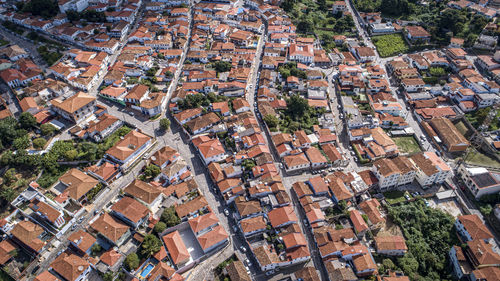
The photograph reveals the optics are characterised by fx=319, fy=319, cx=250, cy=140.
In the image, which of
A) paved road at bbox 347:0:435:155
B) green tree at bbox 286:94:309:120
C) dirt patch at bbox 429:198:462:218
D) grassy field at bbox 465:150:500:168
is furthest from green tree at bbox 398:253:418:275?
green tree at bbox 286:94:309:120

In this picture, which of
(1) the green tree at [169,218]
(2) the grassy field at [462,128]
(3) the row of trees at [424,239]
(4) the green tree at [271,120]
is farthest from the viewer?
(2) the grassy field at [462,128]

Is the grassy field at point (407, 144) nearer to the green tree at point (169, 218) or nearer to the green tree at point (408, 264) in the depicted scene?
the green tree at point (408, 264)

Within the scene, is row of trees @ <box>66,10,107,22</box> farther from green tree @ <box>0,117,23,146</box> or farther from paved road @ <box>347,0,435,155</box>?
paved road @ <box>347,0,435,155</box>

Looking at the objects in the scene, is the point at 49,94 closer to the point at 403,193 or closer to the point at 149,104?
the point at 149,104

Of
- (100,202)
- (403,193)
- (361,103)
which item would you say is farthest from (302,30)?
(100,202)

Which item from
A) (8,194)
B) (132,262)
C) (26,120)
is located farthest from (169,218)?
(26,120)

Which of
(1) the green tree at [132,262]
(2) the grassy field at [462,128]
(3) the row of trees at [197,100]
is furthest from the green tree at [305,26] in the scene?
(1) the green tree at [132,262]

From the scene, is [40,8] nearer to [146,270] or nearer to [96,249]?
[96,249]
